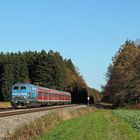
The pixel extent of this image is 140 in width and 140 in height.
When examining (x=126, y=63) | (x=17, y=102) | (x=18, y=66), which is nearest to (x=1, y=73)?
(x=18, y=66)

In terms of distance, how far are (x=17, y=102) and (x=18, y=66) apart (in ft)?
264

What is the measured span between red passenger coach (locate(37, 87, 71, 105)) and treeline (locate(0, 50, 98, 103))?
33001mm

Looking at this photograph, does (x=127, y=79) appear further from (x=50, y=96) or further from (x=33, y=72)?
(x=33, y=72)

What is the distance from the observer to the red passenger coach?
229 feet

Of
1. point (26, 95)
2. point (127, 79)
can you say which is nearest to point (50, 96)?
point (127, 79)

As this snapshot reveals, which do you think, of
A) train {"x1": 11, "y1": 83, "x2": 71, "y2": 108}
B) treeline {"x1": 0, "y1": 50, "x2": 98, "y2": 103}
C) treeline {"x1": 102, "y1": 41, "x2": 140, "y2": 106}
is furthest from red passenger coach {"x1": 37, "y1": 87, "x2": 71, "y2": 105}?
treeline {"x1": 0, "y1": 50, "x2": 98, "y2": 103}

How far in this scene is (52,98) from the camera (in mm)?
82688

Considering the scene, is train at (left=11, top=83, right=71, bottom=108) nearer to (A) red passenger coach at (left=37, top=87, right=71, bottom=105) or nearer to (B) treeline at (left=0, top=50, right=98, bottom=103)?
(A) red passenger coach at (left=37, top=87, right=71, bottom=105)

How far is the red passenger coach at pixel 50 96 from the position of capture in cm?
6984

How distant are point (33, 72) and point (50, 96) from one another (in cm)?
7147

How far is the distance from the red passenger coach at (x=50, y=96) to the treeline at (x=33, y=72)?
33.0 metres

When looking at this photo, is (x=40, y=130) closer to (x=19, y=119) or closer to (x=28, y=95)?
(x=19, y=119)

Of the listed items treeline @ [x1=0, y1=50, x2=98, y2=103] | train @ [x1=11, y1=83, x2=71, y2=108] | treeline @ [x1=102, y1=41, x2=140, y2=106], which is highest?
treeline @ [x1=0, y1=50, x2=98, y2=103]

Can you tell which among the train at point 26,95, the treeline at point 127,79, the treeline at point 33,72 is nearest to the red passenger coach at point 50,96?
the train at point 26,95
